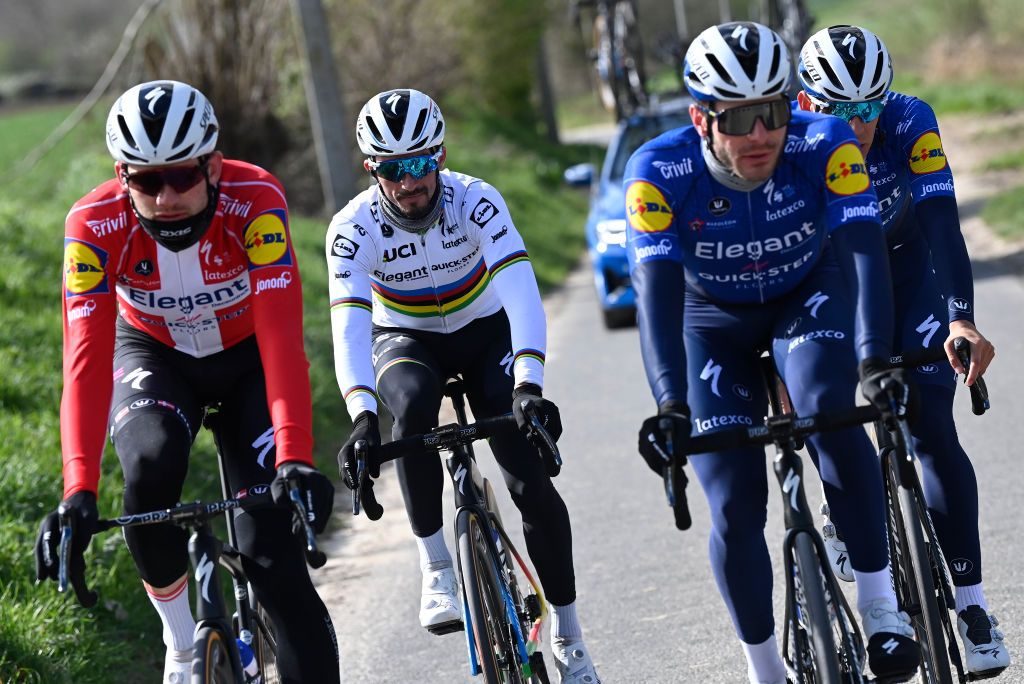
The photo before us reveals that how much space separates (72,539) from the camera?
344cm

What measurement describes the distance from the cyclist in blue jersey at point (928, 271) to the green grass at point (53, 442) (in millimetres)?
2943

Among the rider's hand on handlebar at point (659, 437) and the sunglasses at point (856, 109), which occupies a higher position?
the sunglasses at point (856, 109)

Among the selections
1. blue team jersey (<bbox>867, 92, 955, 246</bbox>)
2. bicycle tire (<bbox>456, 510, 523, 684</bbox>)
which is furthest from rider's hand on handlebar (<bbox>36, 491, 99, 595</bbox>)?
blue team jersey (<bbox>867, 92, 955, 246</bbox>)

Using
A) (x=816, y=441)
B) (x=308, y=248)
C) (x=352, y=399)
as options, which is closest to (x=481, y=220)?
(x=352, y=399)

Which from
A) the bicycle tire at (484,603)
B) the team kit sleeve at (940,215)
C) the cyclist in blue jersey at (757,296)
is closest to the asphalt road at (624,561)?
the bicycle tire at (484,603)

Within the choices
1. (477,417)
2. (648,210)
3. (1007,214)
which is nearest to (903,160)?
(648,210)

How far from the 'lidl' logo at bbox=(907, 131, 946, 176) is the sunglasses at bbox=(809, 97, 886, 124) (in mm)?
187

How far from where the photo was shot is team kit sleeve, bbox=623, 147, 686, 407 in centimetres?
369

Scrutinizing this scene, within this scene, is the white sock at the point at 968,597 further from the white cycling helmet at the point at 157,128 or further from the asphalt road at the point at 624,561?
the white cycling helmet at the point at 157,128

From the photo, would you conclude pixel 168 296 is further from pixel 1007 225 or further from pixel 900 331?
pixel 1007 225

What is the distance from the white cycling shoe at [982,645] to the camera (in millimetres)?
4270

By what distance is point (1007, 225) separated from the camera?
1628cm

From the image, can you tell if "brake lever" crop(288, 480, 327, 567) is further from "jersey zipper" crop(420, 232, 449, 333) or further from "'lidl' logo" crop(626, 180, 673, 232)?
"jersey zipper" crop(420, 232, 449, 333)

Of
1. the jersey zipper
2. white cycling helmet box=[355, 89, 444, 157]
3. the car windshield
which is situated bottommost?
the jersey zipper
